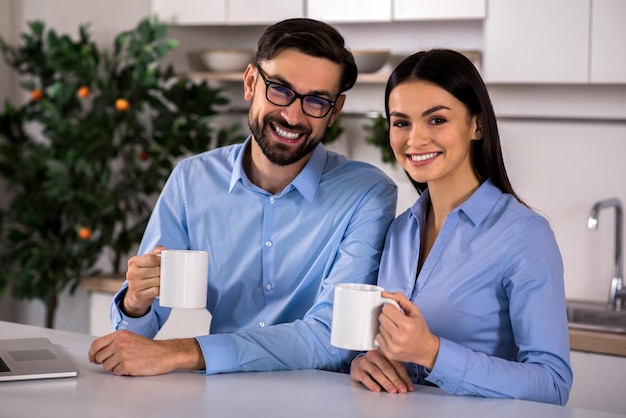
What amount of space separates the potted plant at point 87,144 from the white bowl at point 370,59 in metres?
0.65

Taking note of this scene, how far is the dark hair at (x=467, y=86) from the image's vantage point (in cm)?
183

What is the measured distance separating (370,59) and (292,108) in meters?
1.59

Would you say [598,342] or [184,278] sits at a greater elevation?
[184,278]

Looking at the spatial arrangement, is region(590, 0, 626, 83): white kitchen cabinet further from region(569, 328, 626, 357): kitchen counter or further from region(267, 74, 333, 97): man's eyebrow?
region(267, 74, 333, 97): man's eyebrow

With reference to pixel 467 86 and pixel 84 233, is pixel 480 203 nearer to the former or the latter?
pixel 467 86

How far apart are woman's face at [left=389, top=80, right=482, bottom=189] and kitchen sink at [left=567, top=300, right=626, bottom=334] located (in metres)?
1.58

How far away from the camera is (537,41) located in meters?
3.23

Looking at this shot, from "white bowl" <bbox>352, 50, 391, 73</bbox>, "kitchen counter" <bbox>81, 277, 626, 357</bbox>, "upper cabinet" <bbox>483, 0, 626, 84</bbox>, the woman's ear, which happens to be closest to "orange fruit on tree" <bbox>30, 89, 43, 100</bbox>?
"white bowl" <bbox>352, 50, 391, 73</bbox>

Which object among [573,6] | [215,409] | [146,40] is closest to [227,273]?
[215,409]

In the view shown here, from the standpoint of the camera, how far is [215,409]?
4.94ft

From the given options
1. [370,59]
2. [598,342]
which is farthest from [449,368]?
[370,59]

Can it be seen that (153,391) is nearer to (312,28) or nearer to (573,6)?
(312,28)

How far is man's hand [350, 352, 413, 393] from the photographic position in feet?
5.44

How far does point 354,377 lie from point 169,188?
30.4 inches
